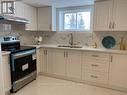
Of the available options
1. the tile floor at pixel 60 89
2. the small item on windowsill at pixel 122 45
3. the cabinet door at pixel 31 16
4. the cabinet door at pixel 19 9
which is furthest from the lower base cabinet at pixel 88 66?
the cabinet door at pixel 19 9

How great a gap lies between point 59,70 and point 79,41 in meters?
1.02

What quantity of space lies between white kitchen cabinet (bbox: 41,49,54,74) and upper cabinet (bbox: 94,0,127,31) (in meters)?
1.38

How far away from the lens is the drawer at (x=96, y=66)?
2.90 m

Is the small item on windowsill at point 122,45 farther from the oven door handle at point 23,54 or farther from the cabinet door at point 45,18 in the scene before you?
the oven door handle at point 23,54

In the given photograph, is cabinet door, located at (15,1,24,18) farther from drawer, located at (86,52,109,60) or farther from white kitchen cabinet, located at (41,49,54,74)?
drawer, located at (86,52,109,60)

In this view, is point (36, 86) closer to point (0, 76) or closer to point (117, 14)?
point (0, 76)

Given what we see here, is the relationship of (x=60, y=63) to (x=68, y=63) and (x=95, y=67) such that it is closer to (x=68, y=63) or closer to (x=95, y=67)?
(x=68, y=63)

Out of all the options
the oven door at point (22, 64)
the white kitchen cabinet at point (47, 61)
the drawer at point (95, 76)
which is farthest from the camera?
the white kitchen cabinet at point (47, 61)

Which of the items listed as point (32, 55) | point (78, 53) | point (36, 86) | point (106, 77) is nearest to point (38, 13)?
point (32, 55)

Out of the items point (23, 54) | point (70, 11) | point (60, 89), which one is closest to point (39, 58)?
point (23, 54)

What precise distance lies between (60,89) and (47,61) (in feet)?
3.15

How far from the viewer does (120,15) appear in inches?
113

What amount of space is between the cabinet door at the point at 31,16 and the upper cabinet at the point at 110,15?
1804mm

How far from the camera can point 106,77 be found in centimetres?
292
